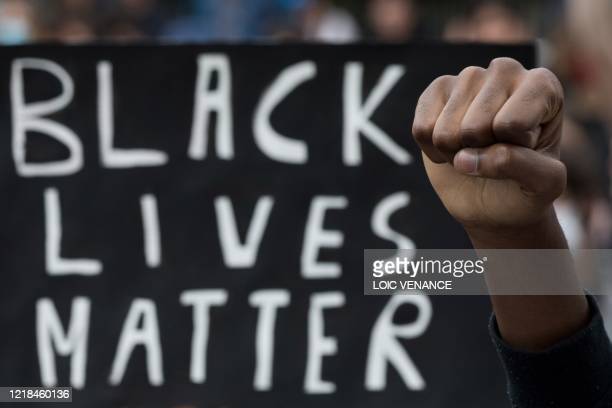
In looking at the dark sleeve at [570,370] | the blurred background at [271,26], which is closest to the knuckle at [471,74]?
the dark sleeve at [570,370]

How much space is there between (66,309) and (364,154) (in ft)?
2.42

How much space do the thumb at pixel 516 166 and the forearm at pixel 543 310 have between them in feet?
0.46

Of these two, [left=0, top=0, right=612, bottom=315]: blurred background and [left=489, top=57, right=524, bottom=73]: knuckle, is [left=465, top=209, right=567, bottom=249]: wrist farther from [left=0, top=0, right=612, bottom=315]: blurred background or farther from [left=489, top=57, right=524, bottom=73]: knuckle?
[left=0, top=0, right=612, bottom=315]: blurred background

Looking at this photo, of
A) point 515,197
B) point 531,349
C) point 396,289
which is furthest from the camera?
point 396,289

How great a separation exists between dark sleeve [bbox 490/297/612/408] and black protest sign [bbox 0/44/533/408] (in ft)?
3.66

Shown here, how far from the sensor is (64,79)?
2637mm

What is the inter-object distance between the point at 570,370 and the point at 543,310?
85 millimetres

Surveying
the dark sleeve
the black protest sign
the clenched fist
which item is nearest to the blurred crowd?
the black protest sign

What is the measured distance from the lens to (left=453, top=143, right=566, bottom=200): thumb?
4.18ft

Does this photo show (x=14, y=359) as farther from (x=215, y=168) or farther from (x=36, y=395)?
(x=215, y=168)

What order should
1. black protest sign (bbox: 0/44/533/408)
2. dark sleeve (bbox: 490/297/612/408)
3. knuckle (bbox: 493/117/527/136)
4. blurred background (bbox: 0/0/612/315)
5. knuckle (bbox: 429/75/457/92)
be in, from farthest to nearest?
blurred background (bbox: 0/0/612/315)
black protest sign (bbox: 0/44/533/408)
dark sleeve (bbox: 490/297/612/408)
knuckle (bbox: 429/75/457/92)
knuckle (bbox: 493/117/527/136)

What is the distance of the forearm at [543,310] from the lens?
147 cm

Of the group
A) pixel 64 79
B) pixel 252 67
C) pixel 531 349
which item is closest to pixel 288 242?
pixel 252 67

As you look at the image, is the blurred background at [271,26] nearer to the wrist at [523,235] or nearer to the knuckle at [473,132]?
the wrist at [523,235]
